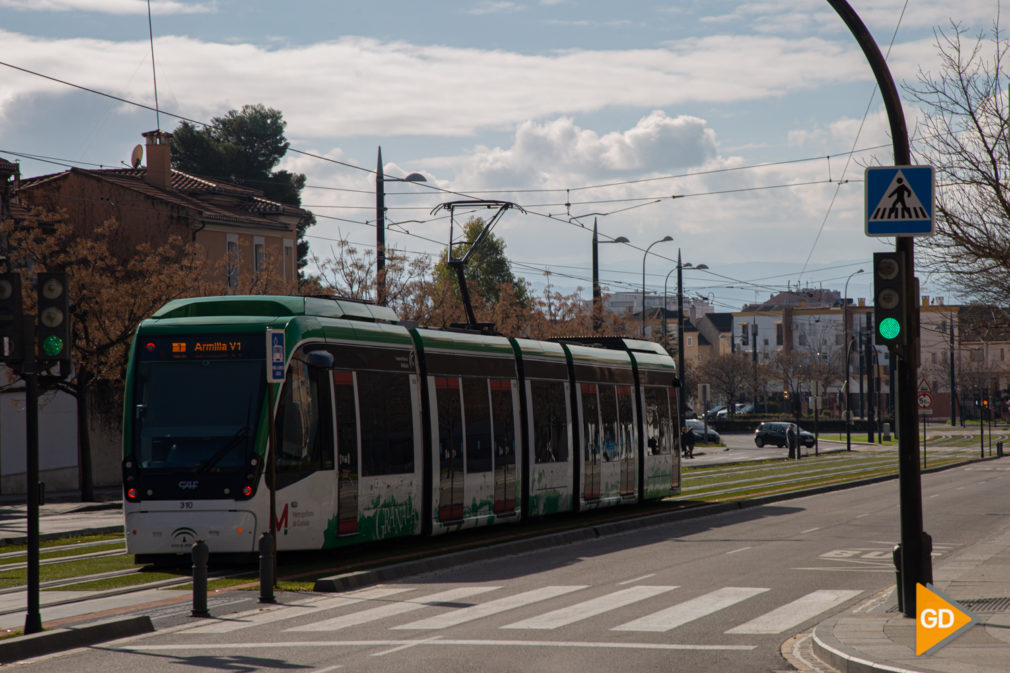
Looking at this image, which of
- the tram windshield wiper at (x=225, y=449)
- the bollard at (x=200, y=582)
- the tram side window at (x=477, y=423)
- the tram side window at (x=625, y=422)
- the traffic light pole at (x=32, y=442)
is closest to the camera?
the traffic light pole at (x=32, y=442)

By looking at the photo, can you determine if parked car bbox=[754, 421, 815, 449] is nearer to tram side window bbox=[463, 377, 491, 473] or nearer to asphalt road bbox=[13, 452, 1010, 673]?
asphalt road bbox=[13, 452, 1010, 673]

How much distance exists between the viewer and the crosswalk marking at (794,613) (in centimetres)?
1161

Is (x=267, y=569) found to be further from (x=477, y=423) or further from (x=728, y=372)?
(x=728, y=372)

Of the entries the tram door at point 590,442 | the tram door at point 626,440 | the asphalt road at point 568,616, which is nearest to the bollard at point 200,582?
the asphalt road at point 568,616

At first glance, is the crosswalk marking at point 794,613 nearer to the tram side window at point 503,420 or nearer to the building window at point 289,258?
the tram side window at point 503,420

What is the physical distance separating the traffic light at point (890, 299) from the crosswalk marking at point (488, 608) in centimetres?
461

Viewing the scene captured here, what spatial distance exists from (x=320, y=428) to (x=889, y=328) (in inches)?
298

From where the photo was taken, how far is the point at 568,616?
12297mm

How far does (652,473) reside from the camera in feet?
88.7

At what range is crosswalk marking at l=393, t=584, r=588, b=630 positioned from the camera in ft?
38.8

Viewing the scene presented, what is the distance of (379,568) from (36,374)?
5625mm

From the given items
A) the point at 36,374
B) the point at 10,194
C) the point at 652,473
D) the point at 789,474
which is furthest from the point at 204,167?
the point at 36,374

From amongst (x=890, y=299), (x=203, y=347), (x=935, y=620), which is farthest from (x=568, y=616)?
(x=203, y=347)

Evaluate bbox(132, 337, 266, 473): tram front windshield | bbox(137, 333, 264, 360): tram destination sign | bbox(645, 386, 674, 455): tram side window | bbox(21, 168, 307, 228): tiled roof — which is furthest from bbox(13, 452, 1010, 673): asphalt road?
bbox(21, 168, 307, 228): tiled roof
